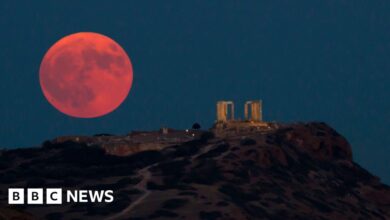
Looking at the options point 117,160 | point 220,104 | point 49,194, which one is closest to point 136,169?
point 117,160

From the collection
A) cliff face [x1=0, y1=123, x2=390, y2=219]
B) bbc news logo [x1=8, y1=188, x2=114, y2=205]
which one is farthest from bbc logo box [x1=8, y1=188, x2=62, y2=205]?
cliff face [x1=0, y1=123, x2=390, y2=219]

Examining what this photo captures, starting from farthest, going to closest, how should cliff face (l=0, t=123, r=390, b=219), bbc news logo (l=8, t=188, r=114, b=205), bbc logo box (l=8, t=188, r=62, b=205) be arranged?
1. bbc news logo (l=8, t=188, r=114, b=205)
2. bbc logo box (l=8, t=188, r=62, b=205)
3. cliff face (l=0, t=123, r=390, b=219)

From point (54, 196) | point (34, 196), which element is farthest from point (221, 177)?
point (34, 196)

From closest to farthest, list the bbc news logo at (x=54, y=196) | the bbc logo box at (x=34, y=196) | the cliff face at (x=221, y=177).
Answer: the cliff face at (x=221, y=177)
the bbc logo box at (x=34, y=196)
the bbc news logo at (x=54, y=196)

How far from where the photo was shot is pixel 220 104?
16075cm

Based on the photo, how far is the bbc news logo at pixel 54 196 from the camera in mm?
119562

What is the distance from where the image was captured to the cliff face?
116 metres

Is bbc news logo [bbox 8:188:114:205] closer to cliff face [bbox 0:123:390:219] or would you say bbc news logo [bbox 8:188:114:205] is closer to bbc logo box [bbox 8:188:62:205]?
bbc logo box [bbox 8:188:62:205]

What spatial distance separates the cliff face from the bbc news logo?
159cm

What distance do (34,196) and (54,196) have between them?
115 inches

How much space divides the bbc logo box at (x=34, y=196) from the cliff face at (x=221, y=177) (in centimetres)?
191

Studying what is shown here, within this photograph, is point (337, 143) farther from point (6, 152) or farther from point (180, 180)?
point (6, 152)

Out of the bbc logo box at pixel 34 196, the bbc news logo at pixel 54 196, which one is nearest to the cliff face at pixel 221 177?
the bbc news logo at pixel 54 196

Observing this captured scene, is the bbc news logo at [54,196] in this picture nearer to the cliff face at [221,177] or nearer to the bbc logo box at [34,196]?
the bbc logo box at [34,196]
